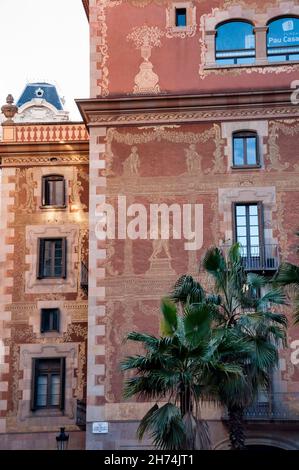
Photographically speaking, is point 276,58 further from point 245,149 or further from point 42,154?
point 42,154

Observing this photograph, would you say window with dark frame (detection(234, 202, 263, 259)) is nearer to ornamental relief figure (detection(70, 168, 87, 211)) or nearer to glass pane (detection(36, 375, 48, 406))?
ornamental relief figure (detection(70, 168, 87, 211))

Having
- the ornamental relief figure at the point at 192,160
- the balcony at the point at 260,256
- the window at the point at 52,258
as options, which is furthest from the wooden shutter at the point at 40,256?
the balcony at the point at 260,256

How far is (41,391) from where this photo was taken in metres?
30.7

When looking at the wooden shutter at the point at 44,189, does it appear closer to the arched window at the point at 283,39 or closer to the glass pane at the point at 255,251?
the glass pane at the point at 255,251

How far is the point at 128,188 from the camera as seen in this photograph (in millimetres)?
29250

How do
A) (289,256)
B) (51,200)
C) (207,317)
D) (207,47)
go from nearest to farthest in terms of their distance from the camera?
(207,317) → (289,256) → (207,47) → (51,200)

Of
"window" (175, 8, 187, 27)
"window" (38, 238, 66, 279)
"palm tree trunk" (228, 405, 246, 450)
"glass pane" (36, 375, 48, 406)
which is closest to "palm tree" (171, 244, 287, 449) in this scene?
"palm tree trunk" (228, 405, 246, 450)

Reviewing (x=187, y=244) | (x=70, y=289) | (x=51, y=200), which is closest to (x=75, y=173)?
(x=51, y=200)

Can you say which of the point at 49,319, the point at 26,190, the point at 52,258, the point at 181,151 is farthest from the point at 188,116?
the point at 49,319

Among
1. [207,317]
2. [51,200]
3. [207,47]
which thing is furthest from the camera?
[51,200]

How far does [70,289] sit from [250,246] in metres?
6.58

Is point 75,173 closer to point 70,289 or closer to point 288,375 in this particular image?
point 70,289

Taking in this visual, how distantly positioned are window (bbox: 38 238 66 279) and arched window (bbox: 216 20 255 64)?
8.02m

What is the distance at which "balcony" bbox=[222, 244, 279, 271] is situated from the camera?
28087mm
